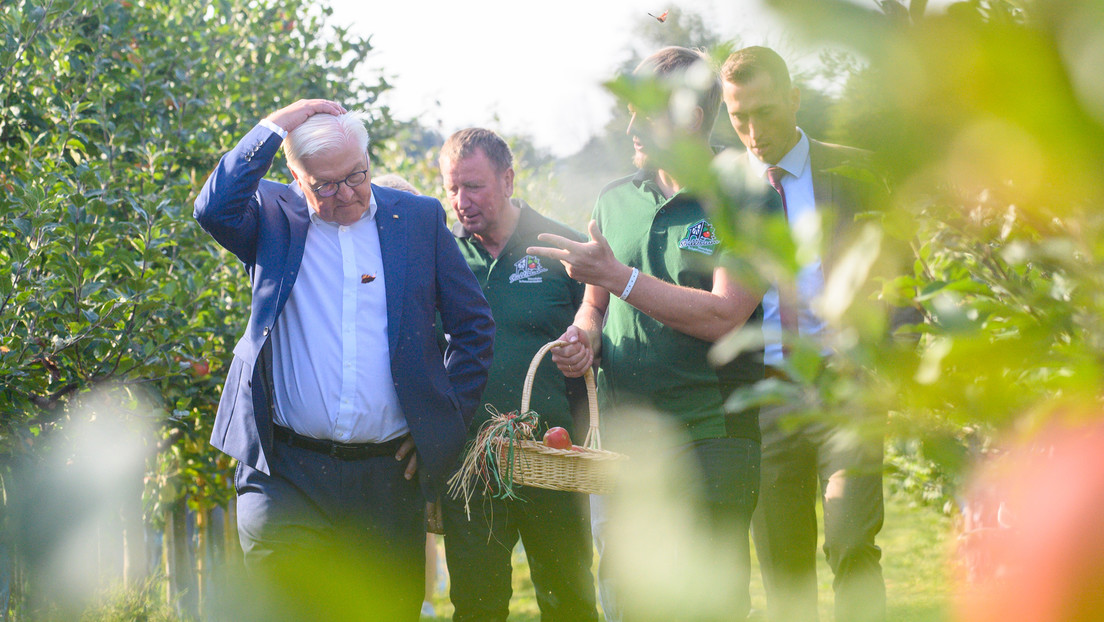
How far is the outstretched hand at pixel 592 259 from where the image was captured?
116 inches

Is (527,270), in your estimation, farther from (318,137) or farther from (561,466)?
(318,137)

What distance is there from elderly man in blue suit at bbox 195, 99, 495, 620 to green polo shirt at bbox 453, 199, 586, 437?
0.45m

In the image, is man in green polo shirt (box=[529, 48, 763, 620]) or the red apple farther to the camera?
the red apple

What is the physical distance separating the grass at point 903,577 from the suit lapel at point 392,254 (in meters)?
2.68

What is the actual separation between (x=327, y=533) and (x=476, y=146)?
5.64ft

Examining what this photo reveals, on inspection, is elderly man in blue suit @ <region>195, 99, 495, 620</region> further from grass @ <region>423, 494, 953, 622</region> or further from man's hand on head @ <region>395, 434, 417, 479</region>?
grass @ <region>423, 494, 953, 622</region>

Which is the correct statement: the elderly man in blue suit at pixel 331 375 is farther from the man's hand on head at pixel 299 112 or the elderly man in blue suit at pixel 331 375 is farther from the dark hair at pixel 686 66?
the dark hair at pixel 686 66

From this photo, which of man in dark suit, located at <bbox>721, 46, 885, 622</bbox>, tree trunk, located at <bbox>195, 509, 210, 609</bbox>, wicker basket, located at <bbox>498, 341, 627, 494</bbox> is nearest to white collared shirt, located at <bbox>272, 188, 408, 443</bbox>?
wicker basket, located at <bbox>498, 341, 627, 494</bbox>

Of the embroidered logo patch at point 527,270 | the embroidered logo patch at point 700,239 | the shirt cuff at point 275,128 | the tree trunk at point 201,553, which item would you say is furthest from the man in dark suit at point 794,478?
the tree trunk at point 201,553

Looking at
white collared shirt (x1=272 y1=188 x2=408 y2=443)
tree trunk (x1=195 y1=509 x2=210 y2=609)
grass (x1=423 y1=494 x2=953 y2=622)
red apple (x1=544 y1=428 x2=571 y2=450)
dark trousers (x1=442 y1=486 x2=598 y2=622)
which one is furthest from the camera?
tree trunk (x1=195 y1=509 x2=210 y2=609)

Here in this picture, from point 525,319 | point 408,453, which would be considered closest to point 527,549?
point 408,453

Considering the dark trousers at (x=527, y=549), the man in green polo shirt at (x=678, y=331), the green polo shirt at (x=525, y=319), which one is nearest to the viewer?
the man in green polo shirt at (x=678, y=331)

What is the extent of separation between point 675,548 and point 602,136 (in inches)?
553

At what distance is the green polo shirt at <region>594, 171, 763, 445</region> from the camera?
3234 millimetres
